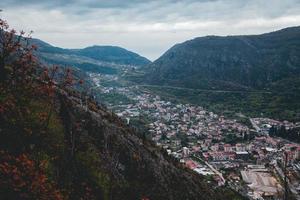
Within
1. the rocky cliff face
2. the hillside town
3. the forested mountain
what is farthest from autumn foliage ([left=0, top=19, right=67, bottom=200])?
the hillside town

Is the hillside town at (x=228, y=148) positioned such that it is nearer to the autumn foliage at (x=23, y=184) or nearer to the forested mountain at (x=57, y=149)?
the forested mountain at (x=57, y=149)

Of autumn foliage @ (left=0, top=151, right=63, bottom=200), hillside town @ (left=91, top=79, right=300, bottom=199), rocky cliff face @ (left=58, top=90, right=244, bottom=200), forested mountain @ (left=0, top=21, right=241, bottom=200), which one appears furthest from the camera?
hillside town @ (left=91, top=79, right=300, bottom=199)

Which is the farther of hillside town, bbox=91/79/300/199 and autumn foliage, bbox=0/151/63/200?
hillside town, bbox=91/79/300/199

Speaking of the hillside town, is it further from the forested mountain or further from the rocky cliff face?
the forested mountain

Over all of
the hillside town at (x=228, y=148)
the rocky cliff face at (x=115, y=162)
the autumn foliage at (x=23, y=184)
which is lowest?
the hillside town at (x=228, y=148)

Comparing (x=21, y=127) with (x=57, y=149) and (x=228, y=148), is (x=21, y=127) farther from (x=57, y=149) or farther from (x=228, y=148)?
(x=228, y=148)

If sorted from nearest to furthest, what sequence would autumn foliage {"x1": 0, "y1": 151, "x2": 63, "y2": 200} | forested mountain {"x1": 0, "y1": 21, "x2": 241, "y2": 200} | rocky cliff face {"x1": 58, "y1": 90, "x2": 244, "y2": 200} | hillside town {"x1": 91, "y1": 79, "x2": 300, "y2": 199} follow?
1. autumn foliage {"x1": 0, "y1": 151, "x2": 63, "y2": 200}
2. forested mountain {"x1": 0, "y1": 21, "x2": 241, "y2": 200}
3. rocky cliff face {"x1": 58, "y1": 90, "x2": 244, "y2": 200}
4. hillside town {"x1": 91, "y1": 79, "x2": 300, "y2": 199}

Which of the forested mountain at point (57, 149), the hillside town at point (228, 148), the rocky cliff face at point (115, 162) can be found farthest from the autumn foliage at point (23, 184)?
the hillside town at point (228, 148)

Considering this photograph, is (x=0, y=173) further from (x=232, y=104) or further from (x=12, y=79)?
(x=232, y=104)

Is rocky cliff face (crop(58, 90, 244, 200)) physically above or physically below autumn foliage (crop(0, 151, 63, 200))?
below

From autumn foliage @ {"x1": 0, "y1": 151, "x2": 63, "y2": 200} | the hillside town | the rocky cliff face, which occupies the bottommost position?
the hillside town
